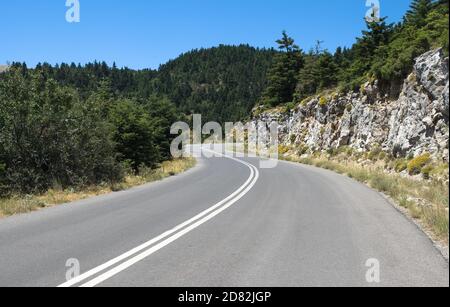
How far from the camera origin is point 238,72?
196 m

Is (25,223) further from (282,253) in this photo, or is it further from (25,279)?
(282,253)

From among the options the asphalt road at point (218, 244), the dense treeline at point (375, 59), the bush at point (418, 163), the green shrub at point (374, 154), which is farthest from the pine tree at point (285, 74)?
the asphalt road at point (218, 244)

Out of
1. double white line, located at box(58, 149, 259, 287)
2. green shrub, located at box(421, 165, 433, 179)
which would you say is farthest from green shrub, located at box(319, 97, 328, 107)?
double white line, located at box(58, 149, 259, 287)

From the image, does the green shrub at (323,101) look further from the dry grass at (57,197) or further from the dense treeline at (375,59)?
the dry grass at (57,197)

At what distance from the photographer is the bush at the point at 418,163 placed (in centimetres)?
2067

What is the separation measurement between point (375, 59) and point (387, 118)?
26.7 ft

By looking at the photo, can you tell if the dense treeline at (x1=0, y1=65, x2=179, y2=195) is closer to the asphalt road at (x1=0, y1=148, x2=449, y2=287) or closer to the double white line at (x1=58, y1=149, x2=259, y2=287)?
the asphalt road at (x1=0, y1=148, x2=449, y2=287)

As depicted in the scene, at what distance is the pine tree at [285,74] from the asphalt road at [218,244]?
50.9 meters

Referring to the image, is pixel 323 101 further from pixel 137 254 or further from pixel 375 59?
pixel 137 254

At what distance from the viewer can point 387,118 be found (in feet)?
97.5

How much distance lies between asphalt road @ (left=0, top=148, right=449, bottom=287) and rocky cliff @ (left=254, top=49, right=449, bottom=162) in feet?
33.2

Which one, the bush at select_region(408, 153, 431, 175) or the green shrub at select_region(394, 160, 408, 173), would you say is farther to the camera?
the green shrub at select_region(394, 160, 408, 173)

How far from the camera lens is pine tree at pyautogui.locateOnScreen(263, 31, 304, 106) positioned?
206ft

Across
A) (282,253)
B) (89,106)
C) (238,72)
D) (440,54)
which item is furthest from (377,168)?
(238,72)
